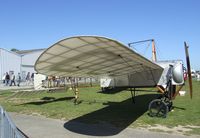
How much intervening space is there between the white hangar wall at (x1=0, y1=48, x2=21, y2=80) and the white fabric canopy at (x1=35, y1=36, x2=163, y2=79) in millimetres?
44214

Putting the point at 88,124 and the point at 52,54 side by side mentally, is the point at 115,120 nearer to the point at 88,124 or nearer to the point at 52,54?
the point at 88,124

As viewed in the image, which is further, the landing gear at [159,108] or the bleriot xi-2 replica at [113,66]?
the landing gear at [159,108]

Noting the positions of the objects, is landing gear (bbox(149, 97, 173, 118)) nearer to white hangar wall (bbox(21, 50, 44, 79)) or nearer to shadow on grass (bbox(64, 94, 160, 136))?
shadow on grass (bbox(64, 94, 160, 136))

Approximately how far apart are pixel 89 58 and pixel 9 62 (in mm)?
48595

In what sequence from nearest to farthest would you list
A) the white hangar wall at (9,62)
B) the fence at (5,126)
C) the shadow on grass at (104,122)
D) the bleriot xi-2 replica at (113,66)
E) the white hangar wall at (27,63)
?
1. the fence at (5,126)
2. the bleriot xi-2 replica at (113,66)
3. the shadow on grass at (104,122)
4. the white hangar wall at (9,62)
5. the white hangar wall at (27,63)

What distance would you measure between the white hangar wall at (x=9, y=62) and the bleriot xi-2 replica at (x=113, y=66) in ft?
141

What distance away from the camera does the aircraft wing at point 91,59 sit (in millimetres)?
Answer: 8195

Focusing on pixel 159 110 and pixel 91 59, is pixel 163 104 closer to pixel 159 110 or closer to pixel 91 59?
pixel 159 110

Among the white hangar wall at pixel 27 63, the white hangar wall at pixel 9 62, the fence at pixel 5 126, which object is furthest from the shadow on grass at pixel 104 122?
the white hangar wall at pixel 27 63

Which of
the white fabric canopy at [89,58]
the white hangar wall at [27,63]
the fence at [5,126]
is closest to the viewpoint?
the fence at [5,126]

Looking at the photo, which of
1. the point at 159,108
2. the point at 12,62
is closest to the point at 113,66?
the point at 159,108

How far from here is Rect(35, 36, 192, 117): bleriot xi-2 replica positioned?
27.9 feet

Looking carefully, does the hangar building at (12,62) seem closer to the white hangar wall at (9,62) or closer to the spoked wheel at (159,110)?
the white hangar wall at (9,62)

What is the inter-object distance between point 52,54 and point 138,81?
612 centimetres
